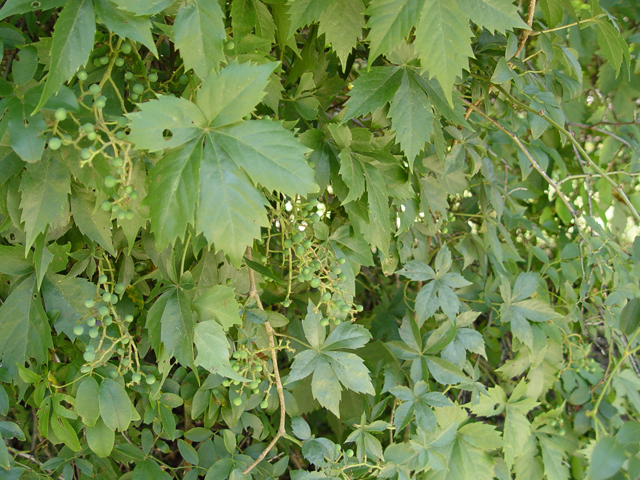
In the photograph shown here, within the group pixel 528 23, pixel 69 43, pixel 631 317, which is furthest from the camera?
pixel 631 317

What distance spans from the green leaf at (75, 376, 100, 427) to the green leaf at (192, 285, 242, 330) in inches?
12.6

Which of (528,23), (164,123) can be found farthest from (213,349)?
(528,23)

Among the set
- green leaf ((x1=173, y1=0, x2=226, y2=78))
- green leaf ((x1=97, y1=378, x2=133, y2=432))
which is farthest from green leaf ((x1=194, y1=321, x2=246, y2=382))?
green leaf ((x1=173, y1=0, x2=226, y2=78))

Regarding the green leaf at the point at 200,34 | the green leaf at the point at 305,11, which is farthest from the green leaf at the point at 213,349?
the green leaf at the point at 305,11

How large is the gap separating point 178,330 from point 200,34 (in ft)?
2.17

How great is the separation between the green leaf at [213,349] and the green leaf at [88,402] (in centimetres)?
29

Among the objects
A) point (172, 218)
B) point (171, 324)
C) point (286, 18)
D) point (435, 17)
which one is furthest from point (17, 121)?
point (435, 17)

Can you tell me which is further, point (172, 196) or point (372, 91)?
point (372, 91)

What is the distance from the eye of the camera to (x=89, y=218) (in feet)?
3.43

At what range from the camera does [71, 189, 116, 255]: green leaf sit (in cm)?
104

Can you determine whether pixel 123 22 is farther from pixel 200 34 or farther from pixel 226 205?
pixel 226 205

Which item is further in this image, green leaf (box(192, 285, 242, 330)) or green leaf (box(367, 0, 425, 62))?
green leaf (box(192, 285, 242, 330))

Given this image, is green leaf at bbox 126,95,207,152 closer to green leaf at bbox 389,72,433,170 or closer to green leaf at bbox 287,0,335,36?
green leaf at bbox 287,0,335,36

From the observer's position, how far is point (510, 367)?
66.0 inches
